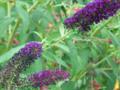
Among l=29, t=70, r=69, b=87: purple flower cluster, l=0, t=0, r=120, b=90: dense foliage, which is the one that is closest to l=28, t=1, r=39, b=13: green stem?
l=0, t=0, r=120, b=90: dense foliage

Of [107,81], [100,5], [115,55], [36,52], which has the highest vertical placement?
[100,5]

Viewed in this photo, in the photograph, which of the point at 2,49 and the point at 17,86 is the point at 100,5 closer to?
the point at 17,86

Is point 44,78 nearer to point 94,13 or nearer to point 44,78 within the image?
point 44,78

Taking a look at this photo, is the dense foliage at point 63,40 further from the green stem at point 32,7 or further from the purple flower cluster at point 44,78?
the purple flower cluster at point 44,78

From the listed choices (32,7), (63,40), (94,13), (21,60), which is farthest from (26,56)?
(32,7)

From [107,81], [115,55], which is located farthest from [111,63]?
[107,81]
